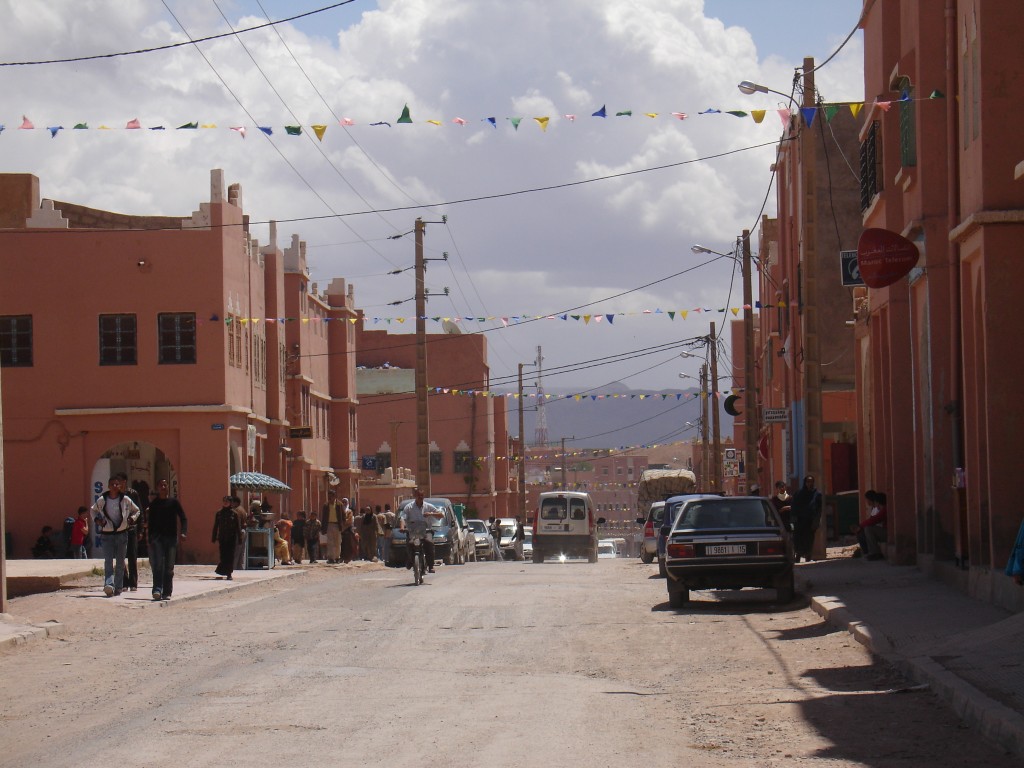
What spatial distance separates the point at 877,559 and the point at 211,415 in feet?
62.1

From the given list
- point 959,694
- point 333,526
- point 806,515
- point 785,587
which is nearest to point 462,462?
point 333,526

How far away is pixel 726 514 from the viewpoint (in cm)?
1994

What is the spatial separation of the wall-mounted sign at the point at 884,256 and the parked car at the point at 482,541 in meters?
31.5

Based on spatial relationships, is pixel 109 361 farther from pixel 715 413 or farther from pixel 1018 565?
pixel 1018 565

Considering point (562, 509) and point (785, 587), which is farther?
point (562, 509)

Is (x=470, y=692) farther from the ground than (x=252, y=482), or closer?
closer

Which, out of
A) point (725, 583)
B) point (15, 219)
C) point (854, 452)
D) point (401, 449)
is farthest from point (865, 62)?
point (401, 449)

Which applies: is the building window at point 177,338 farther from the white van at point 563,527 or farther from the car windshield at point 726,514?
the car windshield at point 726,514

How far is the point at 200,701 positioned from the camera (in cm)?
1080

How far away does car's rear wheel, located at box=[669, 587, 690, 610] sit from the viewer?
771 inches

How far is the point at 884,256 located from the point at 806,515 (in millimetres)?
7514

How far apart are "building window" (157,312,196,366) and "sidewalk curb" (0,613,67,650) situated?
20.8 metres

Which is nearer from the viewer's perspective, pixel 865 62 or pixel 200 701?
pixel 200 701

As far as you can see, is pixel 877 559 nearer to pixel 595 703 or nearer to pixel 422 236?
pixel 595 703
